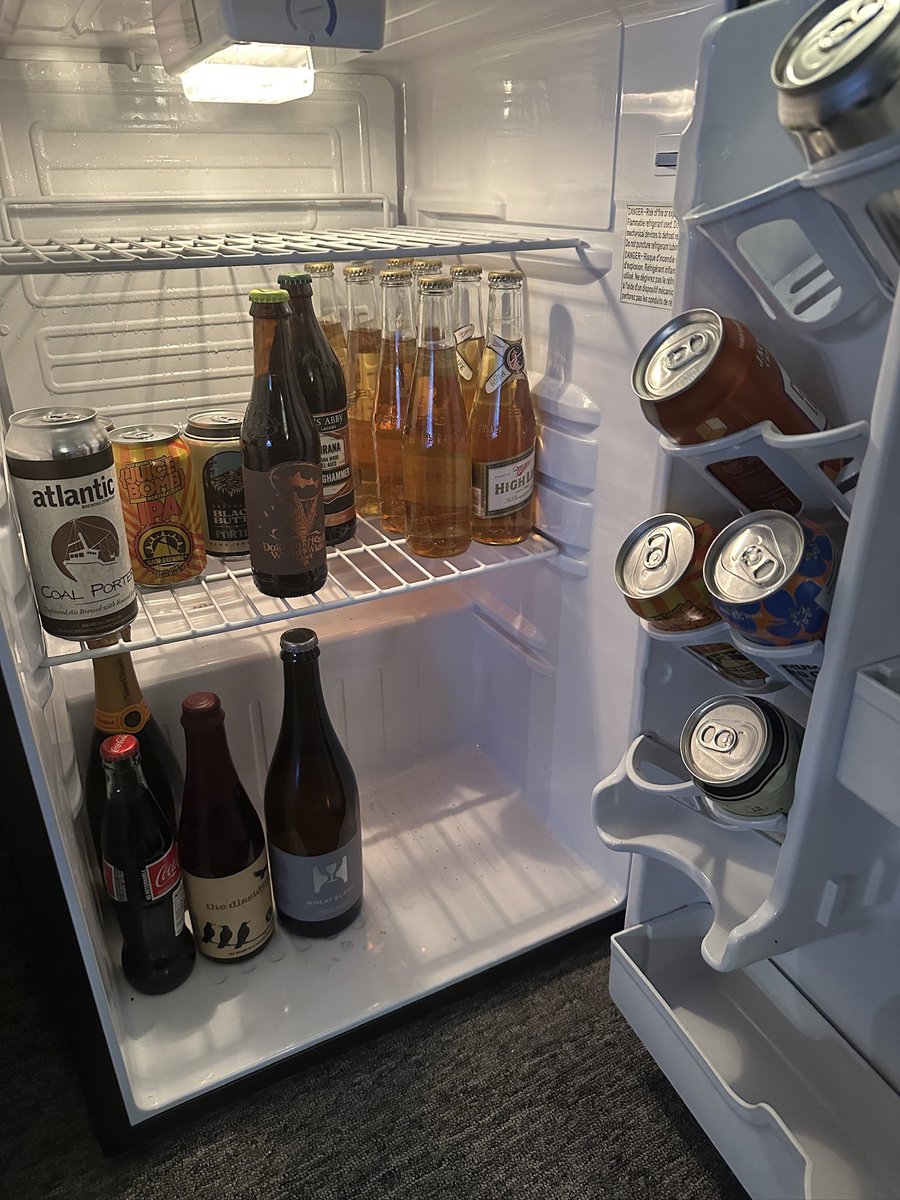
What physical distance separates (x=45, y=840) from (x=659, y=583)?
0.62 meters

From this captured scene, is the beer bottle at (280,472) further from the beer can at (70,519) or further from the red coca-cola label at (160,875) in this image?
the red coca-cola label at (160,875)

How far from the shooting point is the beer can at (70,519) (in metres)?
0.79

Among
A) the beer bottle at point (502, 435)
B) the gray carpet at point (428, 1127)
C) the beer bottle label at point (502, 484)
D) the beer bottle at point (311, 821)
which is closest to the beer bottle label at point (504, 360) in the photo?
the beer bottle at point (502, 435)

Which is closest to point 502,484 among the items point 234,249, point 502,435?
point 502,435

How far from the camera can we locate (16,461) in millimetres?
790

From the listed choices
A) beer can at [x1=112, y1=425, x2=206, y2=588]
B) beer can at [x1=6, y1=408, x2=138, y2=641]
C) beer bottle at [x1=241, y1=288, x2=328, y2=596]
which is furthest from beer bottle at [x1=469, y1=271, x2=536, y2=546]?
beer can at [x1=6, y1=408, x2=138, y2=641]

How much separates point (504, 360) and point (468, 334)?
0.44 ft

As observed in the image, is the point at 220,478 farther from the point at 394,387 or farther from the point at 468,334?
the point at 468,334

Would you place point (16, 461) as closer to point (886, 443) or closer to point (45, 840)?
point (45, 840)

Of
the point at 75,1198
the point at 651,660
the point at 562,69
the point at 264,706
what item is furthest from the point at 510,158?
the point at 75,1198

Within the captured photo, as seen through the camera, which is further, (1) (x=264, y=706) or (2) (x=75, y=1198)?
(1) (x=264, y=706)

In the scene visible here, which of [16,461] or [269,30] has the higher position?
[269,30]

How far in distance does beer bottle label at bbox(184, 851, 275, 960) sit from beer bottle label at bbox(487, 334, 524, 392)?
2.34 ft

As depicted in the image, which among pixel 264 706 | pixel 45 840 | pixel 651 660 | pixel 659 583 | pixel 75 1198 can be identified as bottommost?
pixel 75 1198
